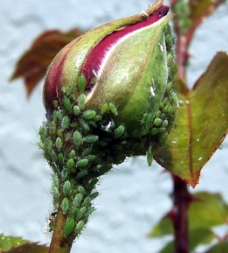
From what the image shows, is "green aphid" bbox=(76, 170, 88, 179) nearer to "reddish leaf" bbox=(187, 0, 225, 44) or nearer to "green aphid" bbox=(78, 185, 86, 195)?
"green aphid" bbox=(78, 185, 86, 195)

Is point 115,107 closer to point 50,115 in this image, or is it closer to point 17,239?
point 50,115

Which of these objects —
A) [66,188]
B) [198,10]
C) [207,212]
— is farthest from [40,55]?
[66,188]

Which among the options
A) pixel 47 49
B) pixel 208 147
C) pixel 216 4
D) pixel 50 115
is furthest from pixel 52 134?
pixel 216 4

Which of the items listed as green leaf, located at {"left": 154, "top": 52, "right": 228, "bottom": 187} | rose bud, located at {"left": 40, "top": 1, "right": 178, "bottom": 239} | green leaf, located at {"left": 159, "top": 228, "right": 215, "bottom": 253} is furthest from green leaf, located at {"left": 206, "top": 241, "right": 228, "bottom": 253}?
rose bud, located at {"left": 40, "top": 1, "right": 178, "bottom": 239}

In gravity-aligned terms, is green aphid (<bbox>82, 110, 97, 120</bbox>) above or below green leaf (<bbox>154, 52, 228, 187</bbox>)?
below

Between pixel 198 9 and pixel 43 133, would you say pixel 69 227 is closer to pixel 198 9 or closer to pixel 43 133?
pixel 43 133

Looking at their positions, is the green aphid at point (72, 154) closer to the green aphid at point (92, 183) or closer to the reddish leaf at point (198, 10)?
the green aphid at point (92, 183)

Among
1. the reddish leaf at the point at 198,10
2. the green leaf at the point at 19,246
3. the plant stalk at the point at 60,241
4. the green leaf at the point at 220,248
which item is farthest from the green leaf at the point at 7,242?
the reddish leaf at the point at 198,10
